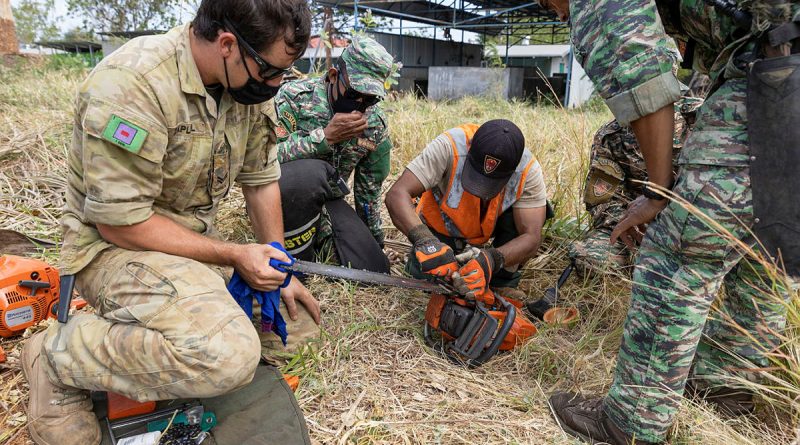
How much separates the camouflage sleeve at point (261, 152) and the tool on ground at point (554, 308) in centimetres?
174

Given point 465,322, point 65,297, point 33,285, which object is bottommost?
point 465,322

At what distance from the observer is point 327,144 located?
10.9ft

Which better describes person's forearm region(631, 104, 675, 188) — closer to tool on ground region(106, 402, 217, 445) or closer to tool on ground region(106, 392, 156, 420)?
tool on ground region(106, 402, 217, 445)

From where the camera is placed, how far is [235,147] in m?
2.23

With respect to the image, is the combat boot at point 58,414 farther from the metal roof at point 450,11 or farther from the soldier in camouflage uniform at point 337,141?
the metal roof at point 450,11

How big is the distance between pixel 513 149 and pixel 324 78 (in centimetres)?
159

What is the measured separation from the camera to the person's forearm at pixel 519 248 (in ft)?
9.82

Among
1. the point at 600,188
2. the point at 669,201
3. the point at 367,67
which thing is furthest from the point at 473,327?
the point at 367,67

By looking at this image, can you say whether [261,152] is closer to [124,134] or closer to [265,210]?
[265,210]

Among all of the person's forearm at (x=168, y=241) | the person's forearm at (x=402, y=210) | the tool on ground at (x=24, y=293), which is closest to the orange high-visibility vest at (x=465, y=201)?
the person's forearm at (x=402, y=210)

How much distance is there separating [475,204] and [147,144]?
190cm

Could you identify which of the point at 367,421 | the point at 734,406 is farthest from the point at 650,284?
the point at 367,421

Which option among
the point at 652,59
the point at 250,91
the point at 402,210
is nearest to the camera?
the point at 652,59

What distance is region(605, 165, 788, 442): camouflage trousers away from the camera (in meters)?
1.60
